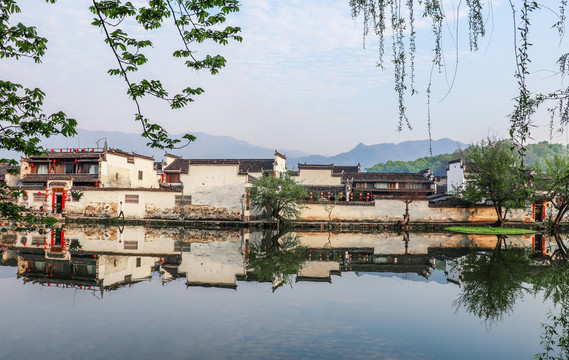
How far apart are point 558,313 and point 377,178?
34642mm

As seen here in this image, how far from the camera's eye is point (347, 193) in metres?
39.0

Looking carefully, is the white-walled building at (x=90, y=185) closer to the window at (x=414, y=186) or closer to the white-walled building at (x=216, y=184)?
the white-walled building at (x=216, y=184)

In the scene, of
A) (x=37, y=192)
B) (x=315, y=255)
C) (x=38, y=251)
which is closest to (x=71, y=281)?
(x=38, y=251)

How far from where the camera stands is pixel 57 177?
108 ft

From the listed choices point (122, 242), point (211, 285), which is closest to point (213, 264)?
point (211, 285)

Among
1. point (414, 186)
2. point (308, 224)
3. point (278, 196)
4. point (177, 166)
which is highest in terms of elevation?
point (177, 166)

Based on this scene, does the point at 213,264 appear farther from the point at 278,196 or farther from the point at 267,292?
the point at 278,196

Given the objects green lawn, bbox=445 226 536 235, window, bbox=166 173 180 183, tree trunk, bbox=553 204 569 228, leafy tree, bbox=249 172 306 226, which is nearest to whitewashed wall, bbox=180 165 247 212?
leafy tree, bbox=249 172 306 226

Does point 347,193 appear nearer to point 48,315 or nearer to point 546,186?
point 546,186

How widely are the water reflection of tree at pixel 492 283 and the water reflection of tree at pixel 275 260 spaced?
5113 mm

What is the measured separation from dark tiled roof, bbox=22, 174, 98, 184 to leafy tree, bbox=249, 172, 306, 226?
14.8 meters

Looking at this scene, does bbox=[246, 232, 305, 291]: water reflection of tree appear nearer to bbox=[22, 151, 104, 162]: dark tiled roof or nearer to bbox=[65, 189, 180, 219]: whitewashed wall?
bbox=[65, 189, 180, 219]: whitewashed wall

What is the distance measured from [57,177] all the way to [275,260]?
26.3 m

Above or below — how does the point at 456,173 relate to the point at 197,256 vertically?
above
